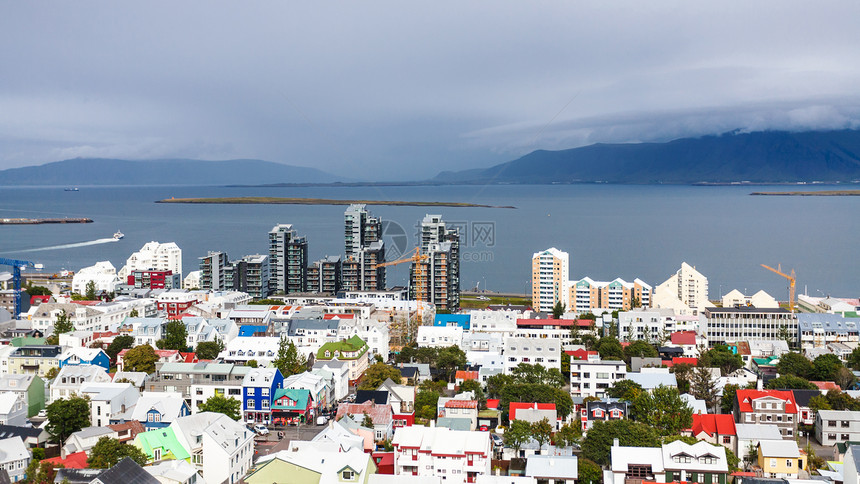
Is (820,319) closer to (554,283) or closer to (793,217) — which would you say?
(554,283)

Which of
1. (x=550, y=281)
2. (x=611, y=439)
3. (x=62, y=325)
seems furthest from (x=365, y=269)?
(x=611, y=439)

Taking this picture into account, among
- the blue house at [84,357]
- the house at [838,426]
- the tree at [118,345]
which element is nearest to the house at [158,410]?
the blue house at [84,357]

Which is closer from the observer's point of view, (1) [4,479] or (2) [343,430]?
(1) [4,479]

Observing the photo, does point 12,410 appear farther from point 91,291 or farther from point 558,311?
point 558,311

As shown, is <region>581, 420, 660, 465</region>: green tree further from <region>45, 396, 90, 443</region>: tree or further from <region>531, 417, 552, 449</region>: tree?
<region>45, 396, 90, 443</region>: tree

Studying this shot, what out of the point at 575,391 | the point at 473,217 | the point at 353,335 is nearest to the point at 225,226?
the point at 473,217
